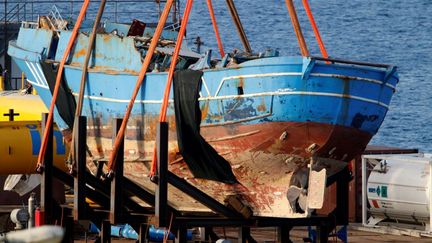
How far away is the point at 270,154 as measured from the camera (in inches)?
930

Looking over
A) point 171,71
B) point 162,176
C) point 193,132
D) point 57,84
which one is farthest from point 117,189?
point 57,84

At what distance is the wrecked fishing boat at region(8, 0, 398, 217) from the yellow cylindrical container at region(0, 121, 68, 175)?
11.5 feet

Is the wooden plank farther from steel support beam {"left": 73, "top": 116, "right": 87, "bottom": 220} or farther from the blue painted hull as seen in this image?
steel support beam {"left": 73, "top": 116, "right": 87, "bottom": 220}

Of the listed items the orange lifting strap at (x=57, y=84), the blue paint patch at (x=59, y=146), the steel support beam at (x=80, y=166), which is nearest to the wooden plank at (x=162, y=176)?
the steel support beam at (x=80, y=166)

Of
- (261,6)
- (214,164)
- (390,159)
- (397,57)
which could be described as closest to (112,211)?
(214,164)

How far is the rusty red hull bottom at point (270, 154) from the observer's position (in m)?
23.3

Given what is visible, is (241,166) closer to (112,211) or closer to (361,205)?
(112,211)

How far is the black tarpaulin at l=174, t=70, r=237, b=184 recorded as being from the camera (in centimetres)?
2391

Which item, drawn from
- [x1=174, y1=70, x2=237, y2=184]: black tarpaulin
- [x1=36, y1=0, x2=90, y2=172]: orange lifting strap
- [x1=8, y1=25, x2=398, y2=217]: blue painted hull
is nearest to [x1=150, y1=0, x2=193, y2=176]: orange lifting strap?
[x1=174, y1=70, x2=237, y2=184]: black tarpaulin

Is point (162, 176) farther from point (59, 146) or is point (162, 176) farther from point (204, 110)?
point (59, 146)

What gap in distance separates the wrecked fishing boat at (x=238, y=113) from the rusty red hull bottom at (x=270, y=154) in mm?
15

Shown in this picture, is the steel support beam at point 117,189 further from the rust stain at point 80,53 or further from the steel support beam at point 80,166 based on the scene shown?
the rust stain at point 80,53

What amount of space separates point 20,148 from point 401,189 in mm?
7448

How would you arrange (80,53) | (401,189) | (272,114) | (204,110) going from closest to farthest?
(272,114), (204,110), (80,53), (401,189)
